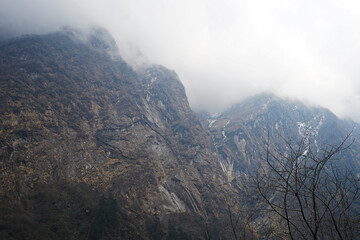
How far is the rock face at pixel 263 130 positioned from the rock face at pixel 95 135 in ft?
65.0

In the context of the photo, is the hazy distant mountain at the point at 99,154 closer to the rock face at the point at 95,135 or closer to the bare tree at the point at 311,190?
the rock face at the point at 95,135

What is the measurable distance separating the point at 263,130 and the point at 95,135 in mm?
91362

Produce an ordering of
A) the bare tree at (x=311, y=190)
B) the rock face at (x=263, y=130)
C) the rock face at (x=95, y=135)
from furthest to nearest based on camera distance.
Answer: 1. the rock face at (x=263, y=130)
2. the rock face at (x=95, y=135)
3. the bare tree at (x=311, y=190)

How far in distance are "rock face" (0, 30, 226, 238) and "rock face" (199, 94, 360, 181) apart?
19.8m

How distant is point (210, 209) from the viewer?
1841 inches

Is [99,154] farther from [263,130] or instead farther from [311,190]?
[263,130]

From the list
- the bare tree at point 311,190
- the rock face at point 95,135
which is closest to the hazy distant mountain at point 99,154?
the rock face at point 95,135

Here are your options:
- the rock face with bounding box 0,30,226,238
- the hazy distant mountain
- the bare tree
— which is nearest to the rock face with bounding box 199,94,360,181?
the hazy distant mountain

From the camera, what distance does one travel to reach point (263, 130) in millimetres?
109750

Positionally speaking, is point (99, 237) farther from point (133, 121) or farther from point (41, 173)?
point (133, 121)

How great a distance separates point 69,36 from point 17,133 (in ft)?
165

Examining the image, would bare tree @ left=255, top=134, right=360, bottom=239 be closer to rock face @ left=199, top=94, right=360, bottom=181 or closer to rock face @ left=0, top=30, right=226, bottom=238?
rock face @ left=0, top=30, right=226, bottom=238

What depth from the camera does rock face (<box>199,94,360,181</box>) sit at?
83812mm

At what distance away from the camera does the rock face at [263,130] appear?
83.8 m
